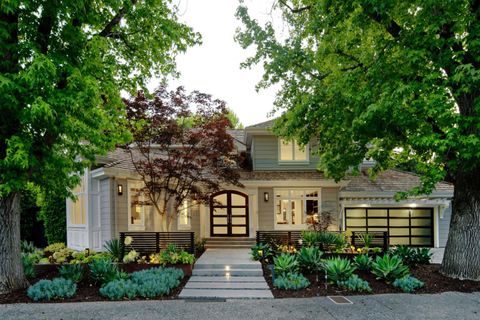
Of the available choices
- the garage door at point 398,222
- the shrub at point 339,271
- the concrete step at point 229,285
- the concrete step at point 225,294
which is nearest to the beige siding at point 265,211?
the garage door at point 398,222

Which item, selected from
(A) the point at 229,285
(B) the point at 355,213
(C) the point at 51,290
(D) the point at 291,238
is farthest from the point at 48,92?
(B) the point at 355,213

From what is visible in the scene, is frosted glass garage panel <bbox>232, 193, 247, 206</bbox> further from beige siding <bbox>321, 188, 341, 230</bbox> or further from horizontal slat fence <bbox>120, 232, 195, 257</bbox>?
horizontal slat fence <bbox>120, 232, 195, 257</bbox>

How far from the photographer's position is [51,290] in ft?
23.9

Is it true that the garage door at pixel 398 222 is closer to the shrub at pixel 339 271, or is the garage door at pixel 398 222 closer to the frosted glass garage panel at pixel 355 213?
the frosted glass garage panel at pixel 355 213

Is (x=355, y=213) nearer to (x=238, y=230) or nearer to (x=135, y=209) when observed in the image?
(x=238, y=230)

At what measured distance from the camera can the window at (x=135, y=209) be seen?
12.7m

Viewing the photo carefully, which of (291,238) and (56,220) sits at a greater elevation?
(56,220)

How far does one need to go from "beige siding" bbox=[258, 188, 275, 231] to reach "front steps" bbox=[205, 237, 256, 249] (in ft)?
3.04

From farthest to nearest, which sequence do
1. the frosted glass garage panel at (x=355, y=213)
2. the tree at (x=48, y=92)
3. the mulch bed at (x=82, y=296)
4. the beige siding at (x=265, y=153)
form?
the frosted glass garage panel at (x=355, y=213) → the beige siding at (x=265, y=153) → the mulch bed at (x=82, y=296) → the tree at (x=48, y=92)

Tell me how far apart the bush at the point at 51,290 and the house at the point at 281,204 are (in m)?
4.96

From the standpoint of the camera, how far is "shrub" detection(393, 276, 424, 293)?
766 centimetres

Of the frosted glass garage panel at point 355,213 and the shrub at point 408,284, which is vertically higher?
the frosted glass garage panel at point 355,213

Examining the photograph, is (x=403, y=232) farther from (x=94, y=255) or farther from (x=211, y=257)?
(x=94, y=255)

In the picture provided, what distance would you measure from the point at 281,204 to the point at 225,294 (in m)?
7.75
